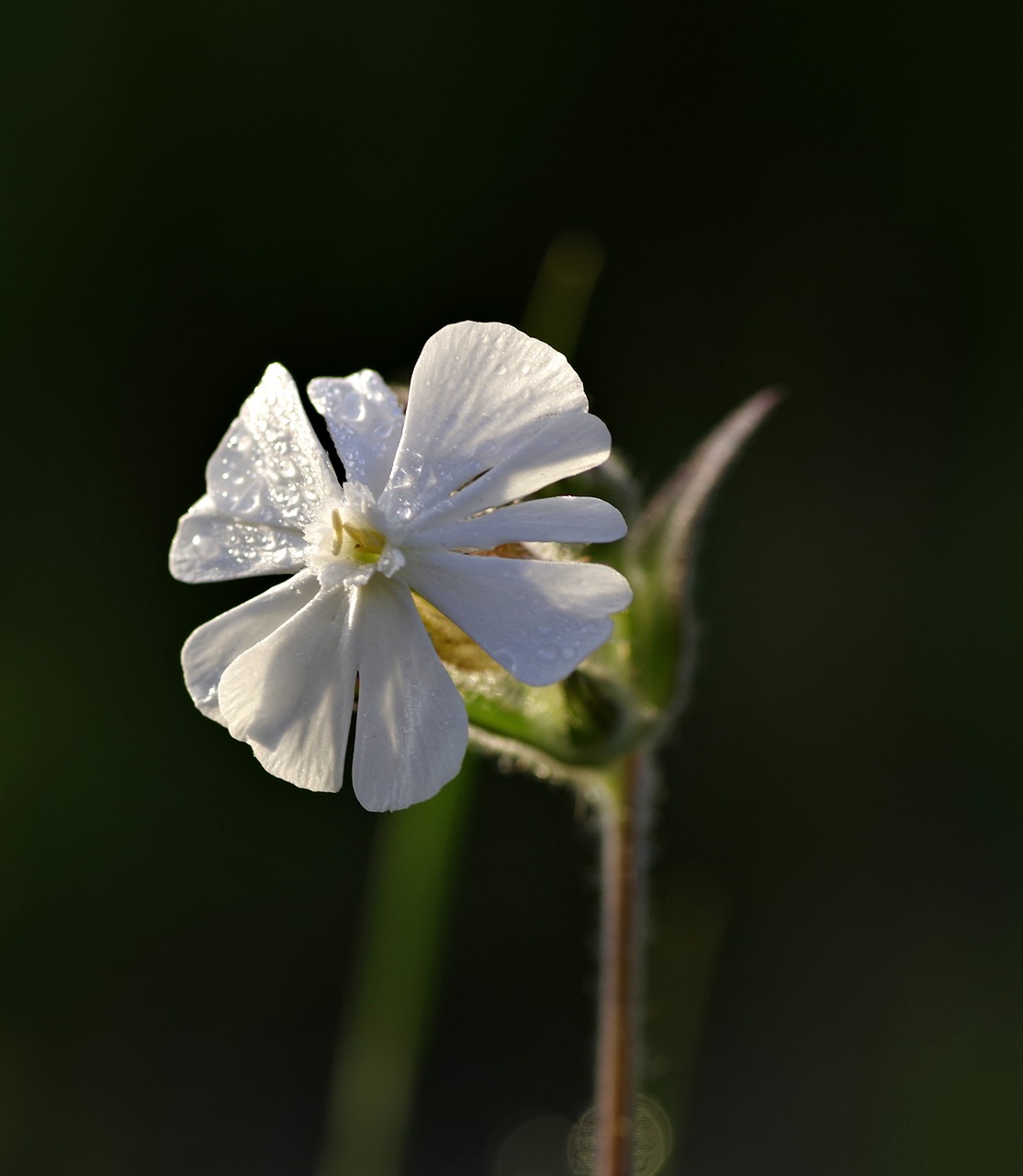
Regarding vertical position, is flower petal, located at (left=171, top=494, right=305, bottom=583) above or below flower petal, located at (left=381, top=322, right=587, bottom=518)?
below

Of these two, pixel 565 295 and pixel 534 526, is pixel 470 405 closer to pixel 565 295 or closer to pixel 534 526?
pixel 534 526

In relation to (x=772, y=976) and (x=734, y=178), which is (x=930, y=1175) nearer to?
(x=772, y=976)

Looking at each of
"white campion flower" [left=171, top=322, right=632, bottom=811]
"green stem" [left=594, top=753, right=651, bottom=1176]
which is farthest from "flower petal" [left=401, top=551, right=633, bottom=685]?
"green stem" [left=594, top=753, right=651, bottom=1176]

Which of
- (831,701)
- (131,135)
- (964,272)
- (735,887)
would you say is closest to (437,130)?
(131,135)

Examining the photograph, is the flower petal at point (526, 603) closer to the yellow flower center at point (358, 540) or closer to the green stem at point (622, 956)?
the yellow flower center at point (358, 540)

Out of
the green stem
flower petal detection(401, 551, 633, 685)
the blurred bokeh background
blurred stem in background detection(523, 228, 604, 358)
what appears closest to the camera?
flower petal detection(401, 551, 633, 685)

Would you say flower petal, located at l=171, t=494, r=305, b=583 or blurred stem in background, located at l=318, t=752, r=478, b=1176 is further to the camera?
blurred stem in background, located at l=318, t=752, r=478, b=1176

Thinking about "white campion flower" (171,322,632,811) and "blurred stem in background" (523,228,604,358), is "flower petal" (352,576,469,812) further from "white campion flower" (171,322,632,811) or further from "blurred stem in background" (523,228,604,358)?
"blurred stem in background" (523,228,604,358)
